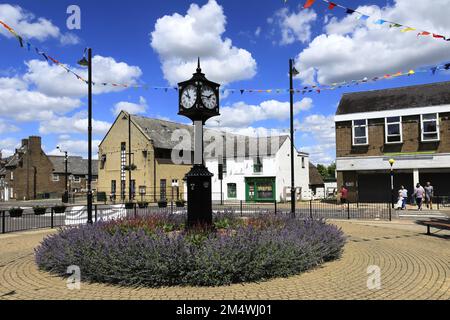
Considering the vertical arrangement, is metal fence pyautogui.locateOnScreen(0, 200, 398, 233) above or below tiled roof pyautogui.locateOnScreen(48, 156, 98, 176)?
below

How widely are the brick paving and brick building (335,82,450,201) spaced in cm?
2145

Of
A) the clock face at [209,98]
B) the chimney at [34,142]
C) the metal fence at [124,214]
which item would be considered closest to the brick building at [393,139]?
the metal fence at [124,214]

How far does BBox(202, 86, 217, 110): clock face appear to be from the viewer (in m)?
9.95

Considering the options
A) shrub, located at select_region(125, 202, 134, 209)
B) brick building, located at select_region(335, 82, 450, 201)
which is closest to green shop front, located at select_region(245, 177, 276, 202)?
brick building, located at select_region(335, 82, 450, 201)

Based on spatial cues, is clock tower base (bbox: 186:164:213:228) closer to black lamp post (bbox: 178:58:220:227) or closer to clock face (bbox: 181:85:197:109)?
black lamp post (bbox: 178:58:220:227)

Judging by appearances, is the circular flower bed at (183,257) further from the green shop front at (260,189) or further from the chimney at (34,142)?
the chimney at (34,142)

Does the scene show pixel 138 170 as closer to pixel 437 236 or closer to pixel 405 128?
pixel 405 128

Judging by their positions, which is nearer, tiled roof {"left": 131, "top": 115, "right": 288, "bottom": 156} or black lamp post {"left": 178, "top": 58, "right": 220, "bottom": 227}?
black lamp post {"left": 178, "top": 58, "right": 220, "bottom": 227}

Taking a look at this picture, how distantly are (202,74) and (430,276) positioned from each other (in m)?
7.13

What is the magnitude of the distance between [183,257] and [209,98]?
470 cm

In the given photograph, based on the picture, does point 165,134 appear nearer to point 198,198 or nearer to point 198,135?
point 198,135

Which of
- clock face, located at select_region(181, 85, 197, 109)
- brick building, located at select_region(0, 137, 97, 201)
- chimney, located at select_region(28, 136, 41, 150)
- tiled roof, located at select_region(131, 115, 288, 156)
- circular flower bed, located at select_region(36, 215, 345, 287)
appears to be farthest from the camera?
chimney, located at select_region(28, 136, 41, 150)

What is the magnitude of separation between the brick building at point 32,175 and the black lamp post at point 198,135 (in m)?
58.3

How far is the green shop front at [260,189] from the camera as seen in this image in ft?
126
